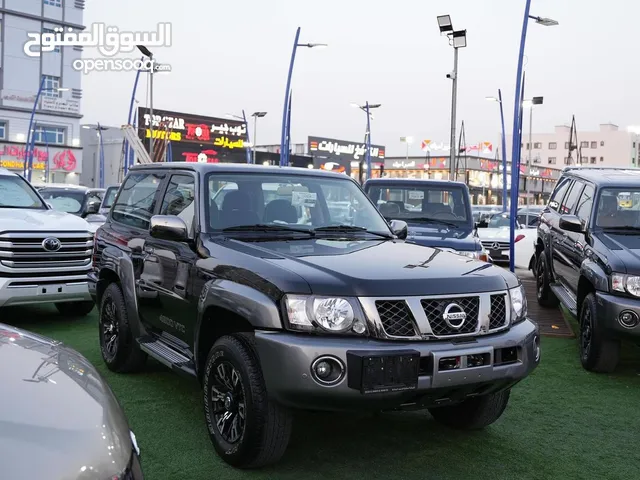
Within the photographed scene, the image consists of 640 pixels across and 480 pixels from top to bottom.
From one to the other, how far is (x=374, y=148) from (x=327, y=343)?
89734mm

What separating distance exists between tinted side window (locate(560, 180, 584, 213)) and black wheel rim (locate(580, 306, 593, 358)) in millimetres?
1941

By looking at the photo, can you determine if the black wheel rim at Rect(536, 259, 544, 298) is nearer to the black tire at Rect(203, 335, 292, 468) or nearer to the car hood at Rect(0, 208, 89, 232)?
the car hood at Rect(0, 208, 89, 232)

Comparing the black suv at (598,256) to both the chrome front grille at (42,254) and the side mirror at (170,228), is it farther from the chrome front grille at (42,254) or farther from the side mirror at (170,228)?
the chrome front grille at (42,254)

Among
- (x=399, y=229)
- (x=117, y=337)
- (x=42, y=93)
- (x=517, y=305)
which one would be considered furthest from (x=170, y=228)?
(x=42, y=93)

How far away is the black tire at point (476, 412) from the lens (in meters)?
4.63

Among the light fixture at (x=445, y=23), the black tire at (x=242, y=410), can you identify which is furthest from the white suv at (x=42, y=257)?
the light fixture at (x=445, y=23)

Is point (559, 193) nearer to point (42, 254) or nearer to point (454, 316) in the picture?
point (454, 316)

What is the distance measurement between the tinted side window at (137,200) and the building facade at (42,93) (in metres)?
54.3

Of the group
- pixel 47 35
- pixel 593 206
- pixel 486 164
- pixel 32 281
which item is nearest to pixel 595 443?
pixel 593 206

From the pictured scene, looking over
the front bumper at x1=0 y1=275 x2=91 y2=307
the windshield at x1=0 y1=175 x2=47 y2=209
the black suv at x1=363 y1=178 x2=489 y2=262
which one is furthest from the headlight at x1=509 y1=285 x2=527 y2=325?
the windshield at x1=0 y1=175 x2=47 y2=209

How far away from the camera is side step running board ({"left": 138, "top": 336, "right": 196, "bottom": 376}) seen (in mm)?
4629

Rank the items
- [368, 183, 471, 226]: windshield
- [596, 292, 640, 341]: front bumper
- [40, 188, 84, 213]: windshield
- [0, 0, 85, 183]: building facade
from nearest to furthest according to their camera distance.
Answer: [596, 292, 640, 341]: front bumper
[368, 183, 471, 226]: windshield
[40, 188, 84, 213]: windshield
[0, 0, 85, 183]: building facade

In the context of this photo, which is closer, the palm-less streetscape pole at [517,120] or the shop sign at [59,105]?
the palm-less streetscape pole at [517,120]

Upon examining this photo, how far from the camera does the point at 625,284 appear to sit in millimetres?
6020
